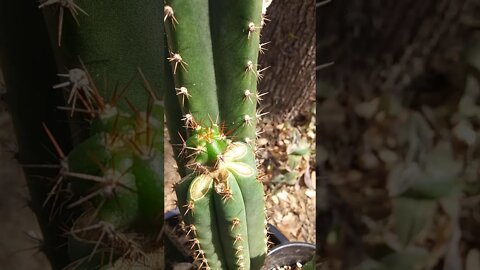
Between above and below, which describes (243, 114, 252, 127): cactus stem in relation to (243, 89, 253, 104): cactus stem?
below

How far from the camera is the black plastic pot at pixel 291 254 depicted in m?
1.43

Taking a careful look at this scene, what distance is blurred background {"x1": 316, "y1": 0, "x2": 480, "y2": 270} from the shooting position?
1.37ft

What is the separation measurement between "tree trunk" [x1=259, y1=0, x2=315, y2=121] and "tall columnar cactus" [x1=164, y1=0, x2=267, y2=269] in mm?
957

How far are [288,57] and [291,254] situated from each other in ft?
2.80

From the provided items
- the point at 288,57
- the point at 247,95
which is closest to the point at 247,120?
the point at 247,95

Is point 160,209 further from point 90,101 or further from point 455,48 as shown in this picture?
point 455,48

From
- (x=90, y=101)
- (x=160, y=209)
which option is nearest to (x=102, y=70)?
(x=90, y=101)

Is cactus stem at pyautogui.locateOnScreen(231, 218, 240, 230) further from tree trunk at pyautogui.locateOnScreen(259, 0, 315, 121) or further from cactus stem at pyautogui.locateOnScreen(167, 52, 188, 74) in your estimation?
tree trunk at pyautogui.locateOnScreen(259, 0, 315, 121)

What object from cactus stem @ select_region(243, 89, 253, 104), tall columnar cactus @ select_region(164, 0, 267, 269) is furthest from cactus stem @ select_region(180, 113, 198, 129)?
cactus stem @ select_region(243, 89, 253, 104)

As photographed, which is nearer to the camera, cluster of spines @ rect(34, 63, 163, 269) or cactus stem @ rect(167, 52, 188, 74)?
cluster of spines @ rect(34, 63, 163, 269)

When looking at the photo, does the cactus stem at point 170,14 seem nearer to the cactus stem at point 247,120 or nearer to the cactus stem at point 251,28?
the cactus stem at point 251,28

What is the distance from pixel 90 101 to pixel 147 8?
9cm

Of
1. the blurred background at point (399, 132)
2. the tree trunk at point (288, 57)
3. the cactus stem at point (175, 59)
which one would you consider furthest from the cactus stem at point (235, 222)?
the tree trunk at point (288, 57)

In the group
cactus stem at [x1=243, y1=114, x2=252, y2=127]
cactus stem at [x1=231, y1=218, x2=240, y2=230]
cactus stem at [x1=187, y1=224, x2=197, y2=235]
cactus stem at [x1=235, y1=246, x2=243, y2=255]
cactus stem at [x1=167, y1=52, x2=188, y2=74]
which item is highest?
cactus stem at [x1=167, y1=52, x2=188, y2=74]
